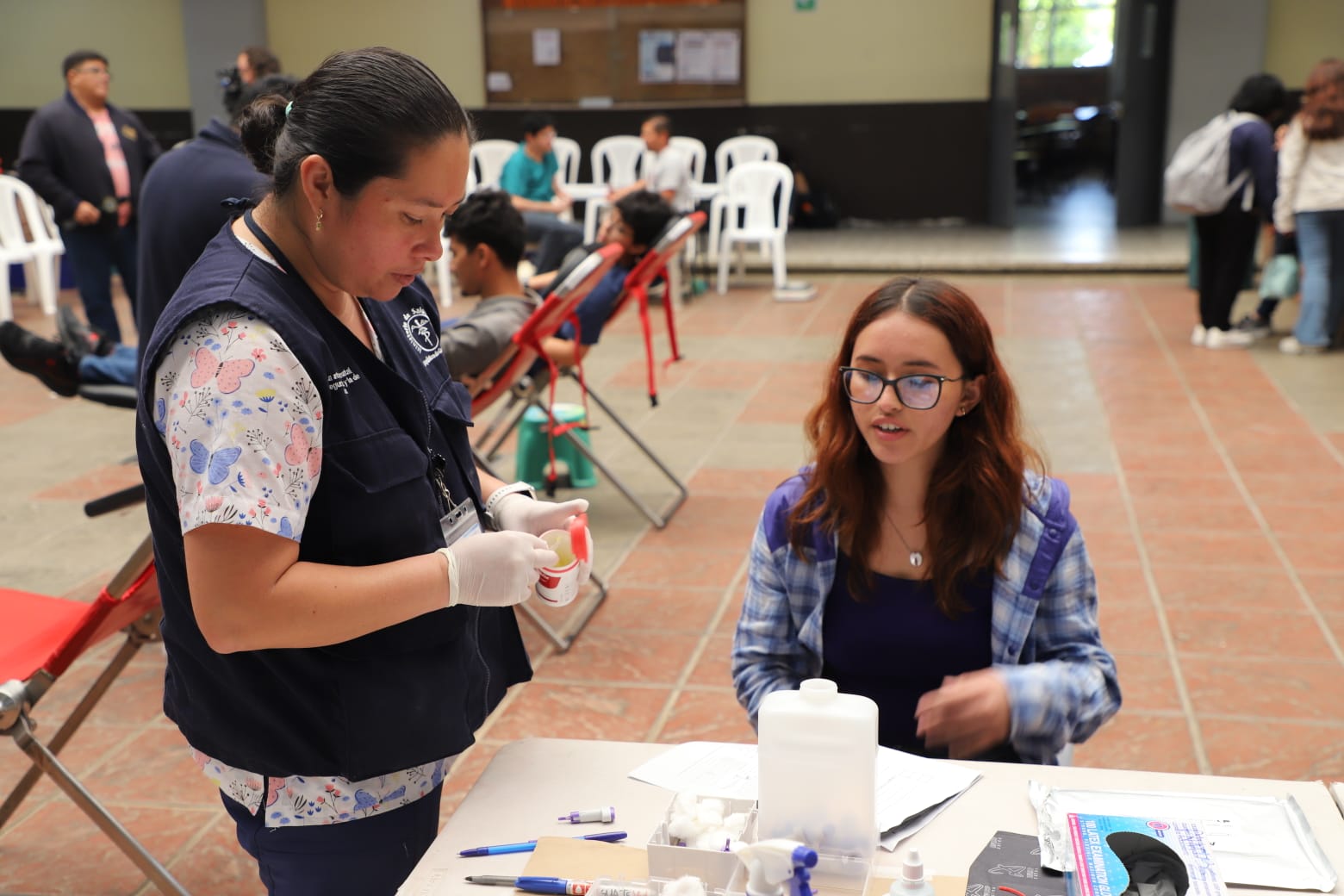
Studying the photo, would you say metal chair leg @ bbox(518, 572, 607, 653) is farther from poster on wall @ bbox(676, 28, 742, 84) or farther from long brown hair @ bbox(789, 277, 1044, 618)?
poster on wall @ bbox(676, 28, 742, 84)

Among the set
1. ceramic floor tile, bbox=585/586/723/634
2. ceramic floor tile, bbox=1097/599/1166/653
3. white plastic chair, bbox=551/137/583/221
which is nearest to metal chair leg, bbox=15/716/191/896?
ceramic floor tile, bbox=585/586/723/634

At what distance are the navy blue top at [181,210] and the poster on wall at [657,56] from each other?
9443 mm

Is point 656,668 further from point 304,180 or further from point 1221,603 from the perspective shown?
point 304,180

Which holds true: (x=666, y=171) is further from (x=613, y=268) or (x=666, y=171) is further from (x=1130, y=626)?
(x=1130, y=626)

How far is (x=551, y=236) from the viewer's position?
777 centimetres

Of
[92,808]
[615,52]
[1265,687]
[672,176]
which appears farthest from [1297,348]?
[615,52]

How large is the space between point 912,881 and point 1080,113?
15.9m

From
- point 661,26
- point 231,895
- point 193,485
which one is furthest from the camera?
point 661,26

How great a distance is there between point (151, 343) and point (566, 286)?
2431 millimetres

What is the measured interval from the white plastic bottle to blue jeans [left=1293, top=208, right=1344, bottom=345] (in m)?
6.70

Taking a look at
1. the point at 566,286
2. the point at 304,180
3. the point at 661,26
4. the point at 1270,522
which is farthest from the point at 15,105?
the point at 304,180

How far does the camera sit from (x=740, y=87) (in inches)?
477

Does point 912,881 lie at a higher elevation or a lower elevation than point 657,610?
higher

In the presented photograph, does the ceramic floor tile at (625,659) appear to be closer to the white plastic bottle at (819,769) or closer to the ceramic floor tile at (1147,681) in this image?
the ceramic floor tile at (1147,681)
